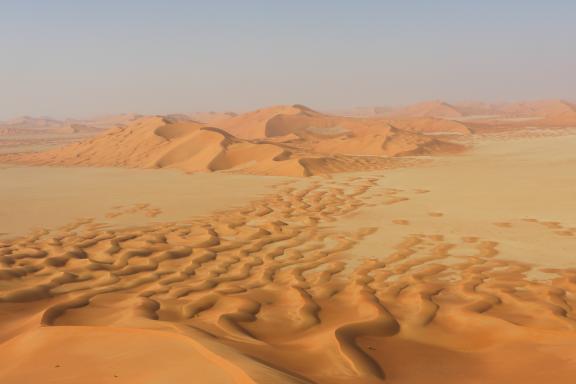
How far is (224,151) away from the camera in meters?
19.8

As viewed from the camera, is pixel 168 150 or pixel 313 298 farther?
pixel 168 150

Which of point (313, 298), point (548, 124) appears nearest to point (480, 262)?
point (313, 298)

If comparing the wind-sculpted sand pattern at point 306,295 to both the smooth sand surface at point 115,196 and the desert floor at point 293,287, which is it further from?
the smooth sand surface at point 115,196

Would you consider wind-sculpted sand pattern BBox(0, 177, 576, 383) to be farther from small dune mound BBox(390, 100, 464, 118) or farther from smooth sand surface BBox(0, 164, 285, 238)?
small dune mound BBox(390, 100, 464, 118)

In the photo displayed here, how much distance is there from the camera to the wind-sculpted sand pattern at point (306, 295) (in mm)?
3492

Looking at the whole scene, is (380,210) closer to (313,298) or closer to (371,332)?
(313,298)

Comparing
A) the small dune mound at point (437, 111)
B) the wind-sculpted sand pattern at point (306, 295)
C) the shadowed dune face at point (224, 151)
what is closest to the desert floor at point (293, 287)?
the wind-sculpted sand pattern at point (306, 295)

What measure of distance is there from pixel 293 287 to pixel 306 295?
296 millimetres

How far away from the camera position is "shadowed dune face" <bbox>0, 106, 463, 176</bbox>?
17688 millimetres

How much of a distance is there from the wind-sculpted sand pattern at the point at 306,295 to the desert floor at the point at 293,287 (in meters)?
0.02

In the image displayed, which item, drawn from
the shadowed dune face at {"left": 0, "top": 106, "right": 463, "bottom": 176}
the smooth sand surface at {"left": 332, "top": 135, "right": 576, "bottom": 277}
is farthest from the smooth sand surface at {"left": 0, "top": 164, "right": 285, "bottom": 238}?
the smooth sand surface at {"left": 332, "top": 135, "right": 576, "bottom": 277}

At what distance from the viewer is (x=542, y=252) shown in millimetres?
6633

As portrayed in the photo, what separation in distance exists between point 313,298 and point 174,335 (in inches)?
71.9

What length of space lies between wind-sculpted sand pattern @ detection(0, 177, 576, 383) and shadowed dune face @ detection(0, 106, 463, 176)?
8.72 meters
